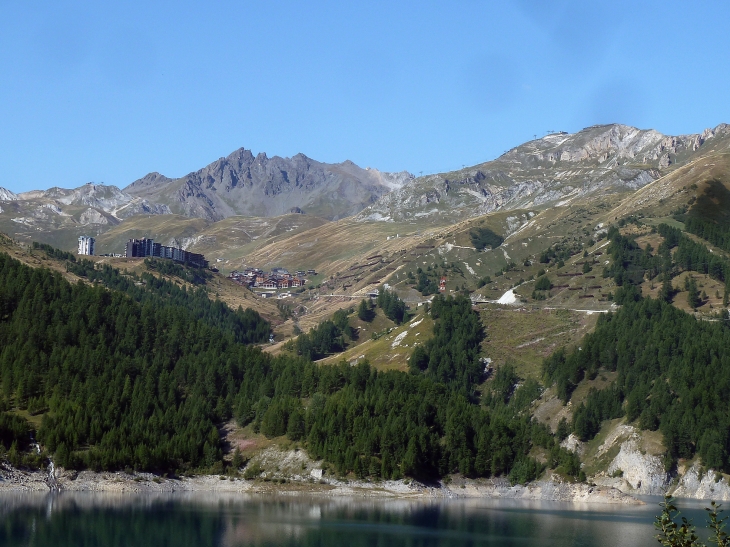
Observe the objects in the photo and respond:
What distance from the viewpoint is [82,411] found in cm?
16350

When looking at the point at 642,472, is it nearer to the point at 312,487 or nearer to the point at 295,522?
the point at 312,487

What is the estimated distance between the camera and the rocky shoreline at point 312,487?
148 meters

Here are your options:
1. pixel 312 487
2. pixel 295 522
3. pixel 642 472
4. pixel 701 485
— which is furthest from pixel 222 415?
pixel 701 485

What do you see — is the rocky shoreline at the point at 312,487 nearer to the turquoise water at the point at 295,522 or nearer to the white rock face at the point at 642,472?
the turquoise water at the point at 295,522

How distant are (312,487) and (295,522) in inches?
1233

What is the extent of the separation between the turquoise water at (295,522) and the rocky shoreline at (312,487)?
367 centimetres

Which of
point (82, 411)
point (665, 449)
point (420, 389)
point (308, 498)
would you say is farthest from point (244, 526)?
point (665, 449)

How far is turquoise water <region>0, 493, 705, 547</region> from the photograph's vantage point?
379ft

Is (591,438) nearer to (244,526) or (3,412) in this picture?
(244,526)

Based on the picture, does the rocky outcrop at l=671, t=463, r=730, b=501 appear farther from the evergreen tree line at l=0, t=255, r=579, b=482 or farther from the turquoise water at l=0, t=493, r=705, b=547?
the evergreen tree line at l=0, t=255, r=579, b=482

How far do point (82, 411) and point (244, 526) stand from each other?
4885 centimetres

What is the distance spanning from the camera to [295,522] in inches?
5094

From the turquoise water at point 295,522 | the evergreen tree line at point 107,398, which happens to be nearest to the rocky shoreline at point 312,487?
the evergreen tree line at point 107,398

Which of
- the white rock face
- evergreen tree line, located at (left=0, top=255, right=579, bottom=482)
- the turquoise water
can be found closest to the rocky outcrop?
the white rock face
